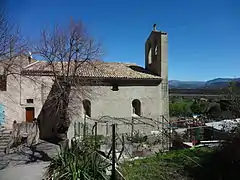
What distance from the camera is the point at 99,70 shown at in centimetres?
1858

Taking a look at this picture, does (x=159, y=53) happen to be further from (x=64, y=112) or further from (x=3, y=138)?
(x=3, y=138)

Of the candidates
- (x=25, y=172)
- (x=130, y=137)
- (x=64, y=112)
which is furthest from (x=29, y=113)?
(x=130, y=137)

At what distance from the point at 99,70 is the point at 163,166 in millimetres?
12518

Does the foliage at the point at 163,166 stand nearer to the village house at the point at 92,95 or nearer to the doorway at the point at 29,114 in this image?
the village house at the point at 92,95

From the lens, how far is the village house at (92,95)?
57.4 feet

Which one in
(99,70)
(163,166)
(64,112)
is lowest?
(163,166)

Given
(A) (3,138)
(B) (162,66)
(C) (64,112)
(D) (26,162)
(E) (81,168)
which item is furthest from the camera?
(B) (162,66)

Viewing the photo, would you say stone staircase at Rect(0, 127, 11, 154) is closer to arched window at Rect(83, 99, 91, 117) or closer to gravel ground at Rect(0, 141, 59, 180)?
gravel ground at Rect(0, 141, 59, 180)

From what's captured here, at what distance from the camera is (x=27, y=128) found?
16.5m

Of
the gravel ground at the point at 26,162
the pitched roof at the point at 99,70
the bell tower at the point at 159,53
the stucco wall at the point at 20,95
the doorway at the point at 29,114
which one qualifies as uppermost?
the bell tower at the point at 159,53

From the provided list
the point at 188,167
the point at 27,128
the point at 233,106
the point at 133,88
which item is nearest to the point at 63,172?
the point at 188,167

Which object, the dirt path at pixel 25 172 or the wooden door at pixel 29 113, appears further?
the wooden door at pixel 29 113

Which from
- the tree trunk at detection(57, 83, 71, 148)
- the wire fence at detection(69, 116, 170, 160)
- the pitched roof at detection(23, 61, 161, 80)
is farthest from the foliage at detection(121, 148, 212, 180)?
the pitched roof at detection(23, 61, 161, 80)

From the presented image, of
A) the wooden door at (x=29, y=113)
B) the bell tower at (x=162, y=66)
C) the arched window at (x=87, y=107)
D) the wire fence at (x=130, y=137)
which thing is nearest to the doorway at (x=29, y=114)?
the wooden door at (x=29, y=113)
